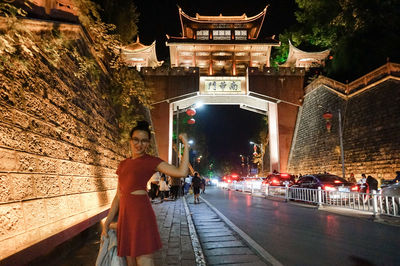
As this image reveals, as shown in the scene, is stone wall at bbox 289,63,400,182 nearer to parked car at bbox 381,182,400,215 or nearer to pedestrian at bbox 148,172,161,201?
parked car at bbox 381,182,400,215

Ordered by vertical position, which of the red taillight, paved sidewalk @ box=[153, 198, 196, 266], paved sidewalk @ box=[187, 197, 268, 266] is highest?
the red taillight

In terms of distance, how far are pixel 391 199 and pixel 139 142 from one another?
30.4 ft

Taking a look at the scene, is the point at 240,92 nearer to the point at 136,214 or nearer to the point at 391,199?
the point at 391,199

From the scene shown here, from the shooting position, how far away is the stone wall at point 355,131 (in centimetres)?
1817

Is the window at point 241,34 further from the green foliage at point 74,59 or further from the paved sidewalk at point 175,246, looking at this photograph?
the paved sidewalk at point 175,246

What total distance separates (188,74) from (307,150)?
15.6 meters

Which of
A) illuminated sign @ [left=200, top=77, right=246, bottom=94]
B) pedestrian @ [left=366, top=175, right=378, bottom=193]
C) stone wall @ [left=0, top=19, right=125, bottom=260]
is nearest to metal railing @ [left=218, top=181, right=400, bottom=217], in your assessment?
pedestrian @ [left=366, top=175, right=378, bottom=193]

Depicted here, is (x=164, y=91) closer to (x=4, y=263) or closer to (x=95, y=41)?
(x=95, y=41)

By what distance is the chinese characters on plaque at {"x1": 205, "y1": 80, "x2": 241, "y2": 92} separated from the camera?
30.6 metres

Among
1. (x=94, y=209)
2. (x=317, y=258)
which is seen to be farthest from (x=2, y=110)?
(x=317, y=258)

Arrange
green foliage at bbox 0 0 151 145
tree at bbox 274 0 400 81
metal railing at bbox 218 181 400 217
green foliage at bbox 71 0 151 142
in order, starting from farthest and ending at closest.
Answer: tree at bbox 274 0 400 81 < green foliage at bbox 71 0 151 142 < metal railing at bbox 218 181 400 217 < green foliage at bbox 0 0 151 145

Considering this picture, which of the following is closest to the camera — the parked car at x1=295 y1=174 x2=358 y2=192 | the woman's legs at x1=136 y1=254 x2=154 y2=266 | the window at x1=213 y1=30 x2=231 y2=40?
the woman's legs at x1=136 y1=254 x2=154 y2=266

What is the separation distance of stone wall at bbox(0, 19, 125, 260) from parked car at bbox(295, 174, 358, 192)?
10.5 metres

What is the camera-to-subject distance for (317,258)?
462cm
